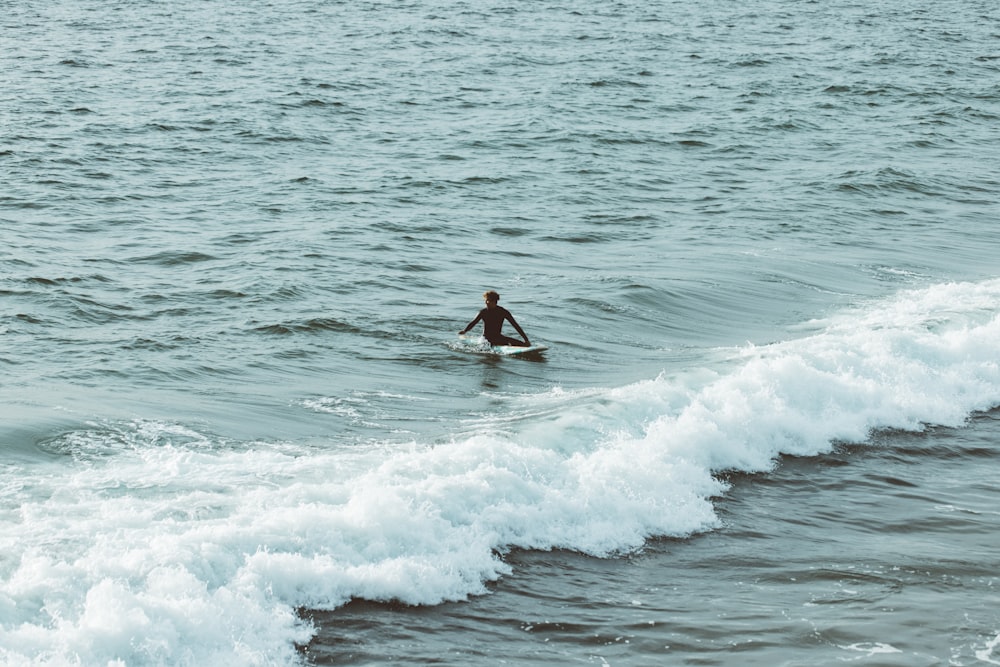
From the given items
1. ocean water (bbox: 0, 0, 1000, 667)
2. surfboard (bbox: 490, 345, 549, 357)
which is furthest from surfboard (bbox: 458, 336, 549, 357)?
ocean water (bbox: 0, 0, 1000, 667)

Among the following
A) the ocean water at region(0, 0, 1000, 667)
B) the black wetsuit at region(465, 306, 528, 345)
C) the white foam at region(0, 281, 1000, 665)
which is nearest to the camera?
the white foam at region(0, 281, 1000, 665)

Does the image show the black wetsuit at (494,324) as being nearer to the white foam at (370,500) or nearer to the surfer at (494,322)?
the surfer at (494,322)

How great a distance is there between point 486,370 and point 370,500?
5.73 meters

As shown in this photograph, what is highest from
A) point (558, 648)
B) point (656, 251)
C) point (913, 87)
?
point (913, 87)

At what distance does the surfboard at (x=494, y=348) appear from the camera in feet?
52.0

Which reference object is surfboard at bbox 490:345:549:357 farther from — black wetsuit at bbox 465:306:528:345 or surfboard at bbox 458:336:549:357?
black wetsuit at bbox 465:306:528:345

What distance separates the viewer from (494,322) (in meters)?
16.1

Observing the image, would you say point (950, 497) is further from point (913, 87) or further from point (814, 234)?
point (913, 87)

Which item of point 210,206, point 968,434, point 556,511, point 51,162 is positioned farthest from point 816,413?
point 51,162

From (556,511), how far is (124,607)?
3808 millimetres

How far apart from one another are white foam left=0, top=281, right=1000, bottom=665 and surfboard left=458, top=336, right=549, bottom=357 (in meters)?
1.80

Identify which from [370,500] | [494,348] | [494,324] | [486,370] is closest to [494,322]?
[494,324]

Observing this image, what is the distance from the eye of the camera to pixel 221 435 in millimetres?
12125

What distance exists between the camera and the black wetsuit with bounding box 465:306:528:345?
16.0 meters
